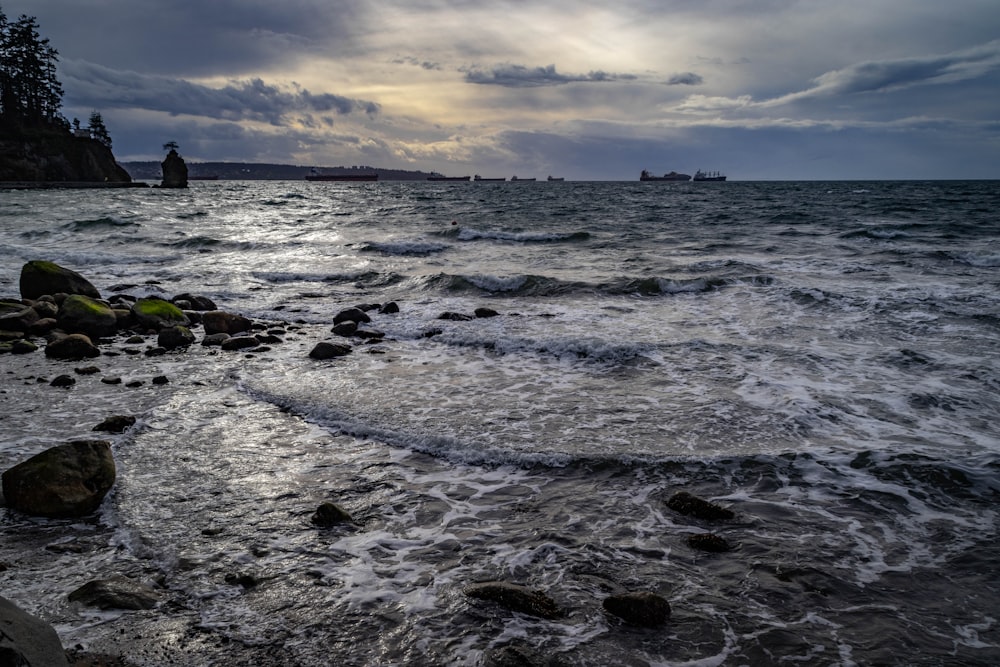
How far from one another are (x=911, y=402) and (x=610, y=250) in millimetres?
17514

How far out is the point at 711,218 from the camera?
38.2 metres

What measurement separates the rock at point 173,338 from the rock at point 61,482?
6009 mm

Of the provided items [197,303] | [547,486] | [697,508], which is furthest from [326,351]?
[697,508]

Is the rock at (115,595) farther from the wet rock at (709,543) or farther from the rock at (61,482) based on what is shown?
the wet rock at (709,543)

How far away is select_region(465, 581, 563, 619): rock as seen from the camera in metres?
3.89

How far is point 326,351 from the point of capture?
33.5 ft

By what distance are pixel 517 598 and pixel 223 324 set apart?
10.0 metres

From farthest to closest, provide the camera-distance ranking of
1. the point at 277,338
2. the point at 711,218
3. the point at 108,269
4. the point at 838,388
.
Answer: the point at 711,218 → the point at 108,269 → the point at 277,338 → the point at 838,388

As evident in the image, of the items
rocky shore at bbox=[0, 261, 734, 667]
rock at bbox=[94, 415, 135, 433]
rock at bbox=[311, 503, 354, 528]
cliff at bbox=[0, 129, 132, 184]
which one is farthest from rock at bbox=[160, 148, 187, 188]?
rock at bbox=[311, 503, 354, 528]

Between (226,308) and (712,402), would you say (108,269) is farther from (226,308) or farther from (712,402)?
(712,402)

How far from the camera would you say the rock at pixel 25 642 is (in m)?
2.39

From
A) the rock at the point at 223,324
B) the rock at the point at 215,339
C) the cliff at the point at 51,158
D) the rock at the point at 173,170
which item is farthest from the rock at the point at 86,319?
the rock at the point at 173,170

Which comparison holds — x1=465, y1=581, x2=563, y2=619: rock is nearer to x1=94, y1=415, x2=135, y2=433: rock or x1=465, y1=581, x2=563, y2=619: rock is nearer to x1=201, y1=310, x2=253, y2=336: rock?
x1=94, y1=415, x2=135, y2=433: rock

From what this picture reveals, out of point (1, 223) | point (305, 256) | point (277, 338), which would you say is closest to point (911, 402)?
point (277, 338)
